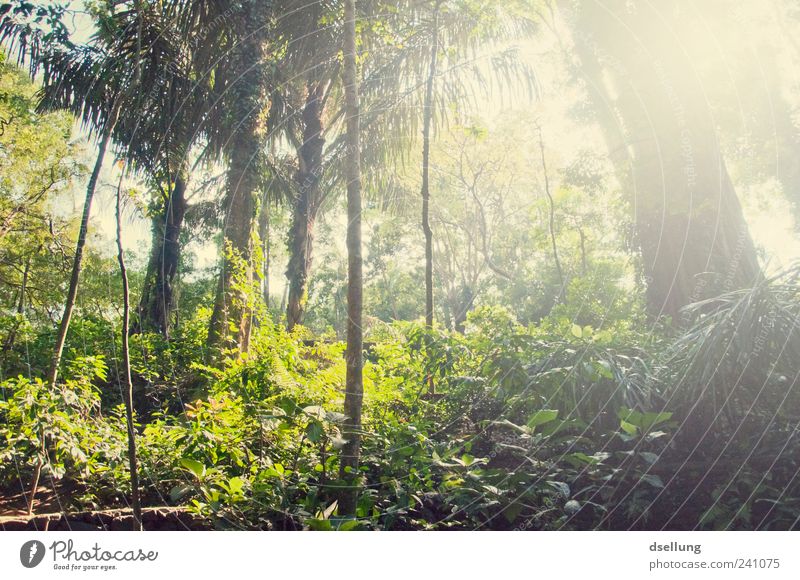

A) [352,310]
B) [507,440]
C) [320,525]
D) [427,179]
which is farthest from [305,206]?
[320,525]

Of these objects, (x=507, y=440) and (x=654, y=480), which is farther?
(x=507, y=440)

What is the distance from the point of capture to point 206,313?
3.95 meters

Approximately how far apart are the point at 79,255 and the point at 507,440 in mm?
2315

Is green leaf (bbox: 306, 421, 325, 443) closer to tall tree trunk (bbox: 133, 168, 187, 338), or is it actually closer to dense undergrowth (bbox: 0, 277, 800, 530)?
dense undergrowth (bbox: 0, 277, 800, 530)

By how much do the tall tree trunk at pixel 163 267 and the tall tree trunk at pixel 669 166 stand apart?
318 cm

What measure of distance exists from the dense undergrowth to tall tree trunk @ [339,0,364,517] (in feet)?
0.22

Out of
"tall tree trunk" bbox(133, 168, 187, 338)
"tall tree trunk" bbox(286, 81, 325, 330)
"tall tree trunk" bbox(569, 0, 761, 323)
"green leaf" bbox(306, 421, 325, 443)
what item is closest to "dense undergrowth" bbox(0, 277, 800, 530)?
"green leaf" bbox(306, 421, 325, 443)

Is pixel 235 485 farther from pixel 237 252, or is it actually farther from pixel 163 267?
pixel 237 252

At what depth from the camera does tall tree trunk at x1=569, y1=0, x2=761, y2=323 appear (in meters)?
3.91

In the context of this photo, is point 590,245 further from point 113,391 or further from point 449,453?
point 113,391

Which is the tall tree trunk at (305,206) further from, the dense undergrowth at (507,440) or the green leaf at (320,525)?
the green leaf at (320,525)

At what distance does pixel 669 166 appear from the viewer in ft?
13.7

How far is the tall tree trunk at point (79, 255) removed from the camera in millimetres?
2434

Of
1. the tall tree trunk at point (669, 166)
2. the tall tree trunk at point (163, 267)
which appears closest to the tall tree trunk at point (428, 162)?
the tall tree trunk at point (669, 166)
